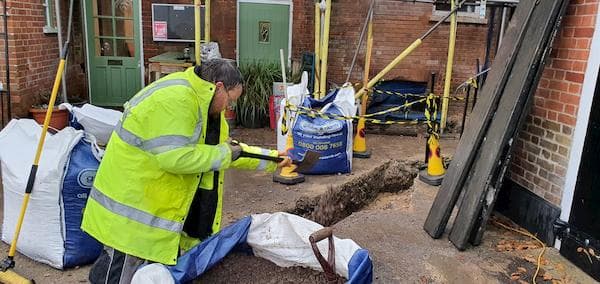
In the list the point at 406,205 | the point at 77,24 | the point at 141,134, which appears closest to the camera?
the point at 141,134

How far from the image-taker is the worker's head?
260 centimetres

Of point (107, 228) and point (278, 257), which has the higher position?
point (107, 228)

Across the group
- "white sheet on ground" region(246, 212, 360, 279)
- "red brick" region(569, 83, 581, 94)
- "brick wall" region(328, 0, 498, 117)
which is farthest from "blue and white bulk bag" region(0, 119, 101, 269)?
"brick wall" region(328, 0, 498, 117)

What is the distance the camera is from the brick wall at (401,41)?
8523mm

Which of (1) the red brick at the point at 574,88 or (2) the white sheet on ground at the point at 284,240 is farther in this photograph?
(1) the red brick at the point at 574,88

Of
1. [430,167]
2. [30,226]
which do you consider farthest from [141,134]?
[430,167]

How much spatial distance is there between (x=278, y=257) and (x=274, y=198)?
1951mm

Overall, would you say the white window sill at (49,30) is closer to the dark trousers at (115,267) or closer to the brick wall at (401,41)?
the brick wall at (401,41)

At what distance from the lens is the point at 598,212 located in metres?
3.40

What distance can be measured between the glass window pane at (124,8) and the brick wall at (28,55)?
53.2 inches

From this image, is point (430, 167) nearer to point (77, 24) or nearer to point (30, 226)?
point (30, 226)

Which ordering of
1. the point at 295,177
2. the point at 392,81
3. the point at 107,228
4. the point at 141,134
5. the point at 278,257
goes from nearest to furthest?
the point at 141,134, the point at 107,228, the point at 278,257, the point at 295,177, the point at 392,81

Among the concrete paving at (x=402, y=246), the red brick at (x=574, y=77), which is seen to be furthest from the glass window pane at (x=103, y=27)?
the red brick at (x=574, y=77)

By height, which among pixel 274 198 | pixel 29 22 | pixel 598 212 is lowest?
pixel 274 198
